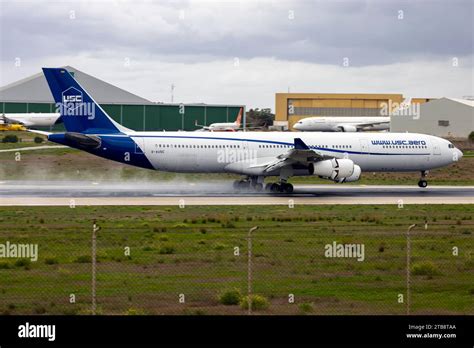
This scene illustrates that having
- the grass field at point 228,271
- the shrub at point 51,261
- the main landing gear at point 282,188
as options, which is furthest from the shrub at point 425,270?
the main landing gear at point 282,188

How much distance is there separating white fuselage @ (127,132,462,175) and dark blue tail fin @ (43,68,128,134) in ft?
6.39

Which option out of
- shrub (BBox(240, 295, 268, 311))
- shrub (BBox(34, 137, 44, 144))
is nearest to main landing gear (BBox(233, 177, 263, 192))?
shrub (BBox(240, 295, 268, 311))

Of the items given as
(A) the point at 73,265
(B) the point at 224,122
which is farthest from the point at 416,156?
(B) the point at 224,122

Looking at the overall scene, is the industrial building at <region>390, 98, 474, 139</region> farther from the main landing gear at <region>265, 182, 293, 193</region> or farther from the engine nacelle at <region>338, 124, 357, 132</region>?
the main landing gear at <region>265, 182, 293, 193</region>

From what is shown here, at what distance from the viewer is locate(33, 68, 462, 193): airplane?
43750 mm

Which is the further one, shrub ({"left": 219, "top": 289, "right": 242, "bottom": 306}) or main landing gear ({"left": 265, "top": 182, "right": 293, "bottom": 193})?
main landing gear ({"left": 265, "top": 182, "right": 293, "bottom": 193})

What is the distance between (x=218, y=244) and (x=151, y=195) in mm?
20729

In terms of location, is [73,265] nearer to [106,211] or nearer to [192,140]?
[106,211]

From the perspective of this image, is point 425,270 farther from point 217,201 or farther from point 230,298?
point 217,201

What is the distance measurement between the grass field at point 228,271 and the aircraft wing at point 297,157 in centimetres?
1427

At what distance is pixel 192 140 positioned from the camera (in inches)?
1762

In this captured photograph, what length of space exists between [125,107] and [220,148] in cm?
6448

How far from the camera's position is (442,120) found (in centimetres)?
10819

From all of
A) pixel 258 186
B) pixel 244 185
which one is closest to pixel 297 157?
pixel 258 186
